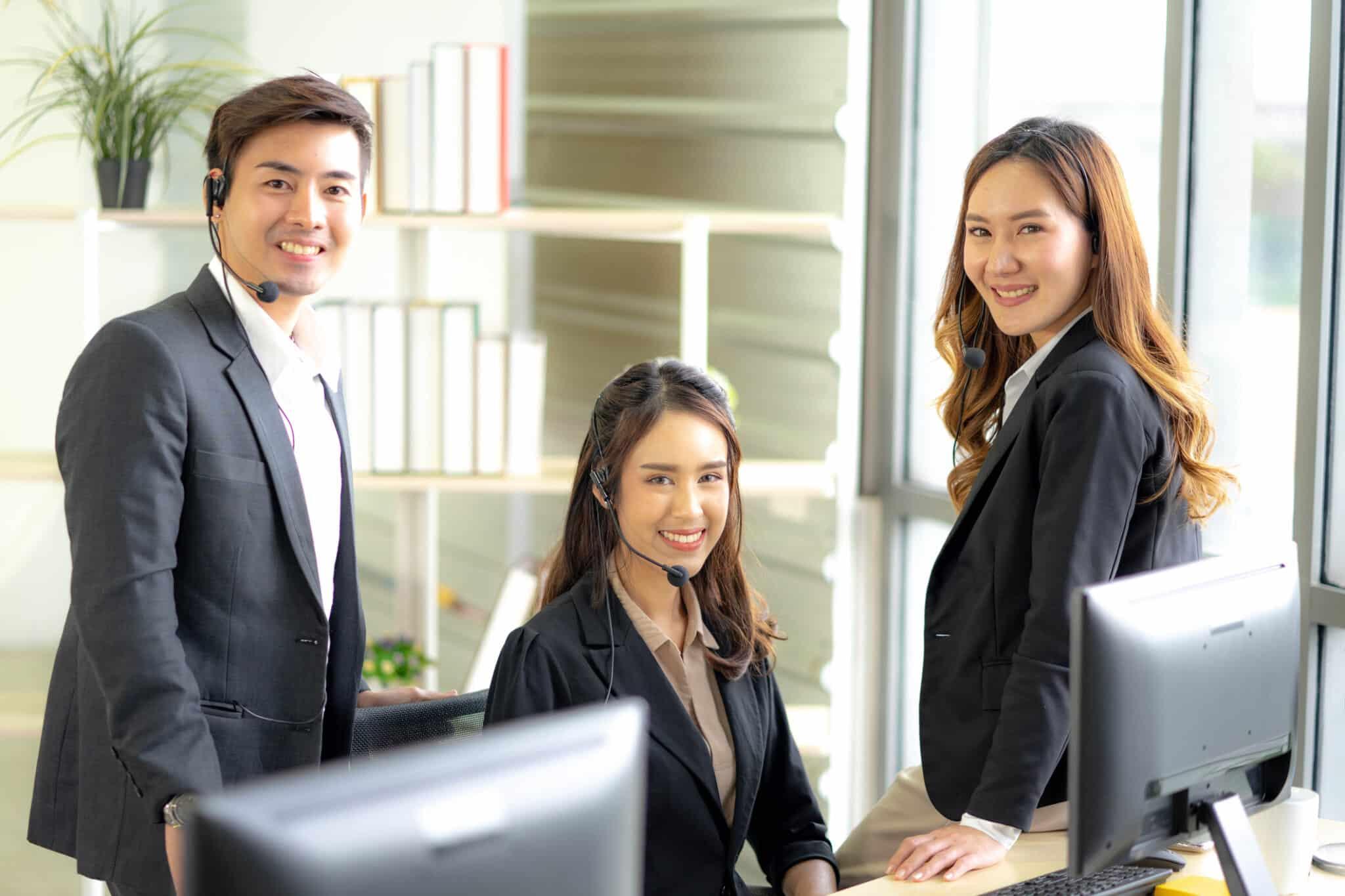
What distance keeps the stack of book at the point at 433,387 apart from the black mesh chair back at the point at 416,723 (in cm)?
103

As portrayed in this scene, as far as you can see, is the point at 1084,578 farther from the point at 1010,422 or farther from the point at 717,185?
the point at 717,185

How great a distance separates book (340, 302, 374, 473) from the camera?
2.90 metres

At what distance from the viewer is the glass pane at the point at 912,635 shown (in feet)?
10.4

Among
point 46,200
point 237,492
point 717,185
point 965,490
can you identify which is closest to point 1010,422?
point 965,490

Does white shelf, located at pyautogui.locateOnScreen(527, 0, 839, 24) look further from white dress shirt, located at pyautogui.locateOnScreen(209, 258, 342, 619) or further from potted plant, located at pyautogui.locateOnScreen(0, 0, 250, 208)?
white dress shirt, located at pyautogui.locateOnScreen(209, 258, 342, 619)

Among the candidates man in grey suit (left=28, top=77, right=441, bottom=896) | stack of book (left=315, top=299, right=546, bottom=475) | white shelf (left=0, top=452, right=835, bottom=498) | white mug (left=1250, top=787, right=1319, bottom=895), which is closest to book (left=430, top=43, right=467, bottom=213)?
stack of book (left=315, top=299, right=546, bottom=475)

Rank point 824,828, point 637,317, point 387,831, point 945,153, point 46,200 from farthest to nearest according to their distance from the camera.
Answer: point 637,317 → point 46,200 → point 945,153 → point 824,828 → point 387,831

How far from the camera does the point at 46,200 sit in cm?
332

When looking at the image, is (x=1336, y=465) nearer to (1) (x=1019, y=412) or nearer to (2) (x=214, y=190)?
(1) (x=1019, y=412)

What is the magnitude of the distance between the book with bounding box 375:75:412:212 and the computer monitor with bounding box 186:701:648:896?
2084 millimetres

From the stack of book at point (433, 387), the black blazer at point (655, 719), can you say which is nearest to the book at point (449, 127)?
the stack of book at point (433, 387)

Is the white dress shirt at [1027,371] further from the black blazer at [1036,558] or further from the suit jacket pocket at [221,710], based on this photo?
the suit jacket pocket at [221,710]

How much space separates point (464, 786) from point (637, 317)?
279cm

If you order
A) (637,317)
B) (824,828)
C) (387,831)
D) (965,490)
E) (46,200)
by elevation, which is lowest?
(824,828)
